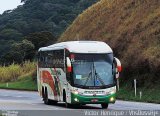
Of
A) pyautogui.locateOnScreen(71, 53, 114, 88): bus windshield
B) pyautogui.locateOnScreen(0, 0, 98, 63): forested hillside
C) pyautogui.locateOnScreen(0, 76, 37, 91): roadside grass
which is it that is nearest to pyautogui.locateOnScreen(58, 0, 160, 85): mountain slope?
pyautogui.locateOnScreen(0, 76, 37, 91): roadside grass

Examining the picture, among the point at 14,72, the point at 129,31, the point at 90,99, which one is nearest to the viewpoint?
the point at 90,99

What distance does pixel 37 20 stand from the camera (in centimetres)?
13775

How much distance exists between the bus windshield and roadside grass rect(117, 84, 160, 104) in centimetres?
762

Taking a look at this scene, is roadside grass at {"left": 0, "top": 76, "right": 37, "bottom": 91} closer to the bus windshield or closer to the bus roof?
the bus roof

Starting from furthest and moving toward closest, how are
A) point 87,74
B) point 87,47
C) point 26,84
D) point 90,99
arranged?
point 26,84 → point 87,47 → point 87,74 → point 90,99

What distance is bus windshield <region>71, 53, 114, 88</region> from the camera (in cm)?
A: 2625

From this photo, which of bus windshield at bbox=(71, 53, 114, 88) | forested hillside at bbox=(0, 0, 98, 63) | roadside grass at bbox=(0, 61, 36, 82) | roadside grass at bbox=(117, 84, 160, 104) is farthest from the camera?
forested hillside at bbox=(0, 0, 98, 63)

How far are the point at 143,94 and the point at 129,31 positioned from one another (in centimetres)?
1362

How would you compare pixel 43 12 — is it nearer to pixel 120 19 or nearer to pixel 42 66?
pixel 120 19

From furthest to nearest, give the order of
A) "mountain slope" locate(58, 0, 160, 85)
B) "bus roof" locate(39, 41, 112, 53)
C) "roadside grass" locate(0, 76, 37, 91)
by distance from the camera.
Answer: "roadside grass" locate(0, 76, 37, 91)
"mountain slope" locate(58, 0, 160, 85)
"bus roof" locate(39, 41, 112, 53)

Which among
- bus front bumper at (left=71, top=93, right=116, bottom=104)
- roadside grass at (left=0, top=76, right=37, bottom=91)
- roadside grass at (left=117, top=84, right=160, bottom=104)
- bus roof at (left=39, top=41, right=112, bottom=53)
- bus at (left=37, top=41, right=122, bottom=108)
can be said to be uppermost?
bus roof at (left=39, top=41, right=112, bottom=53)

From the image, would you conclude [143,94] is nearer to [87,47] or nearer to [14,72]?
[87,47]

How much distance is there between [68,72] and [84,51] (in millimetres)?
1358

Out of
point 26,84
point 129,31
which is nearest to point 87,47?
point 129,31
